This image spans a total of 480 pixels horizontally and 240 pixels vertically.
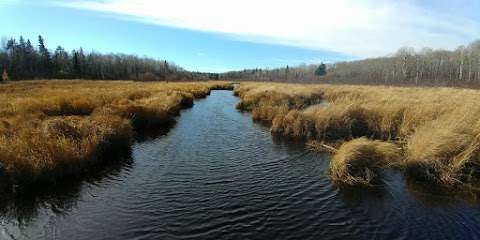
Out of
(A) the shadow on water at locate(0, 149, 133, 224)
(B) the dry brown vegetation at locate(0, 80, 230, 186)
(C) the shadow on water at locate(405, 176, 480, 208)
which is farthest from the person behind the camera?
(B) the dry brown vegetation at locate(0, 80, 230, 186)

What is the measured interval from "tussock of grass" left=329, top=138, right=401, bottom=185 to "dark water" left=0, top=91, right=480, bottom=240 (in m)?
0.46

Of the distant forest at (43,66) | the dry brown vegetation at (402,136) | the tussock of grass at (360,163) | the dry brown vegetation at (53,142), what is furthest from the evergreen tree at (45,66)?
the tussock of grass at (360,163)

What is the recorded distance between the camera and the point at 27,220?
27.3ft

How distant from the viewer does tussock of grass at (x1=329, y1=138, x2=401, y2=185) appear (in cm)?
1106

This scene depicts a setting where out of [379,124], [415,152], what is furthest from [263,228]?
[379,124]

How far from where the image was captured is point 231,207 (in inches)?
362

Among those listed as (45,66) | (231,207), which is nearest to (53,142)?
(231,207)

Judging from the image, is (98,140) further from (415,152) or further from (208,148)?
(415,152)

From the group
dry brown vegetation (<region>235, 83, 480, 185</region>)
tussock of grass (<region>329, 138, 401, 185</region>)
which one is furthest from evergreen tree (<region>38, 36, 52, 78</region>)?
tussock of grass (<region>329, 138, 401, 185</region>)

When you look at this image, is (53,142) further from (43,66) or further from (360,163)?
(43,66)

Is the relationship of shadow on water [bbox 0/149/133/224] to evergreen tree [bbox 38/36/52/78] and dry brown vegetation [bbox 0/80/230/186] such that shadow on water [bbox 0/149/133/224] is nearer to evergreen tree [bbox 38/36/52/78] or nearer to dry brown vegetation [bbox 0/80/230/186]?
dry brown vegetation [bbox 0/80/230/186]

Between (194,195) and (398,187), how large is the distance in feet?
21.3

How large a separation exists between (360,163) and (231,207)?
504 cm

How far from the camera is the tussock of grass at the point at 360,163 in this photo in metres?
11.1
